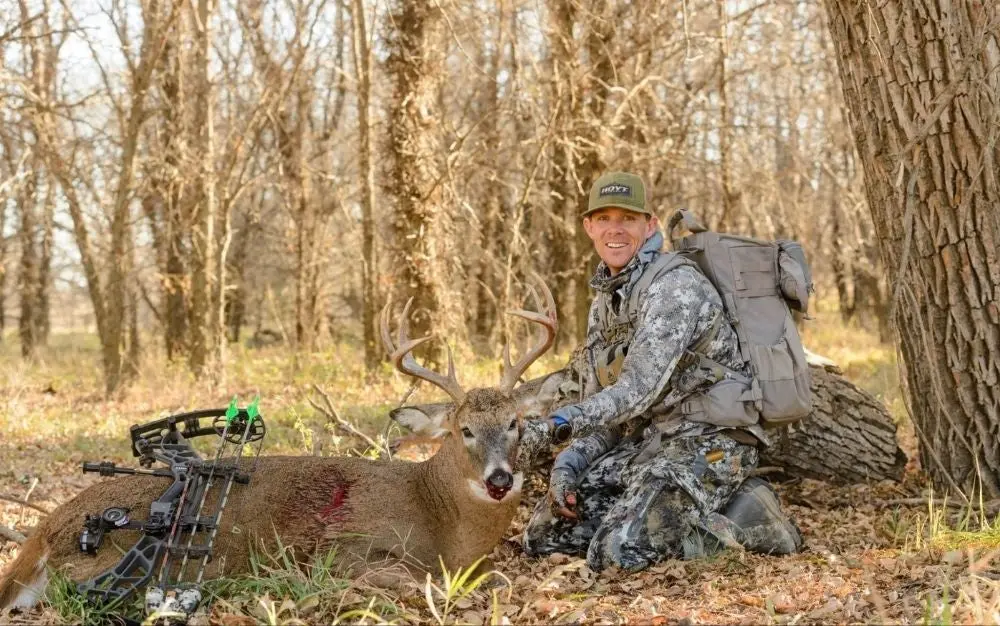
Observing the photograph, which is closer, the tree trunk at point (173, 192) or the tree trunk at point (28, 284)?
the tree trunk at point (173, 192)

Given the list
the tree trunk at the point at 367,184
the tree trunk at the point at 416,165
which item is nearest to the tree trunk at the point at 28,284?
the tree trunk at the point at 367,184

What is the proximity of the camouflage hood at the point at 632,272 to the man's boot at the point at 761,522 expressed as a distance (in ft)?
4.32

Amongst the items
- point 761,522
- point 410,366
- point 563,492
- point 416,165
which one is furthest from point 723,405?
point 416,165

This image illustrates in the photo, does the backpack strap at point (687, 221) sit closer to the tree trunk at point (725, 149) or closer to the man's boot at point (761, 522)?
the man's boot at point (761, 522)

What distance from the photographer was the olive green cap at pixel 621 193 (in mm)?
5184

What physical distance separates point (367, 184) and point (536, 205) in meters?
3.66

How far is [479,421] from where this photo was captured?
453cm

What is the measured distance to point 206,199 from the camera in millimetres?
12641

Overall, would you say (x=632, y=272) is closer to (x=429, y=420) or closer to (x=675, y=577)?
(x=429, y=420)

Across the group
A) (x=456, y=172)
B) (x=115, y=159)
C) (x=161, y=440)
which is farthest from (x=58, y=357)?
(x=161, y=440)

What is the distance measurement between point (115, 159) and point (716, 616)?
1619 cm

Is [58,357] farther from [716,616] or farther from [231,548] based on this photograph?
[716,616]

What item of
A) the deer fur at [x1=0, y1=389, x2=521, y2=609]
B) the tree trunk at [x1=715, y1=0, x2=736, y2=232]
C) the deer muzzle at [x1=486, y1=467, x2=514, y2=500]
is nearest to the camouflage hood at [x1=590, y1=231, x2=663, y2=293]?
the deer fur at [x1=0, y1=389, x2=521, y2=609]

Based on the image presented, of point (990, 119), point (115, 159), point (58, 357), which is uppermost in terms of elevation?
point (115, 159)
